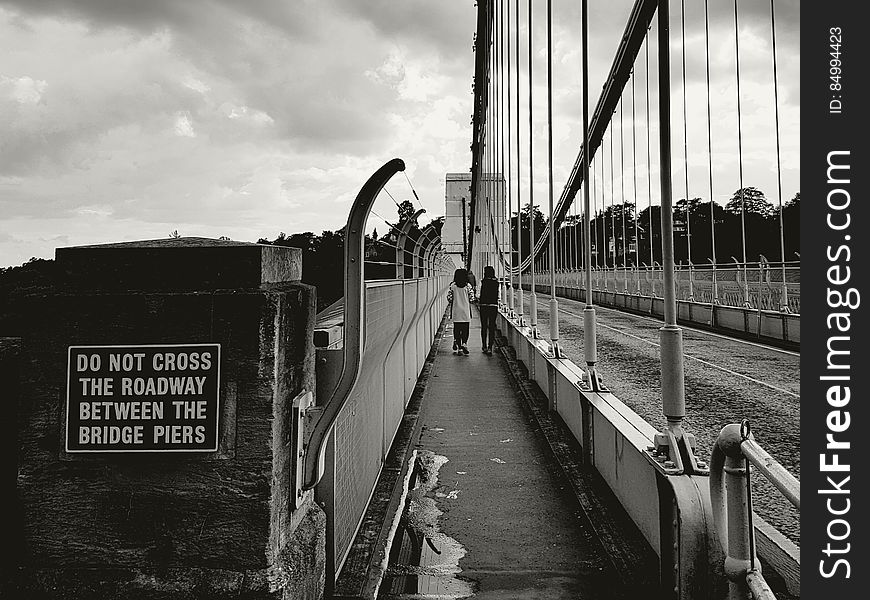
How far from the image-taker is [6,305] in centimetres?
260

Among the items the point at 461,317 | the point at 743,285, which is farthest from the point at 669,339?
the point at 743,285

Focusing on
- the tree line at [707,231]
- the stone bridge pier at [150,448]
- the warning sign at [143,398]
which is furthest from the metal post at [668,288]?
the tree line at [707,231]

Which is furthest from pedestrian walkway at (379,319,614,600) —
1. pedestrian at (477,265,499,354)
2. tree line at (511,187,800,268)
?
tree line at (511,187,800,268)

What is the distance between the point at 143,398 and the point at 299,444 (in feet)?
1.83

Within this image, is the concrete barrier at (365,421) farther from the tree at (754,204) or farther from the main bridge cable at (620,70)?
the tree at (754,204)

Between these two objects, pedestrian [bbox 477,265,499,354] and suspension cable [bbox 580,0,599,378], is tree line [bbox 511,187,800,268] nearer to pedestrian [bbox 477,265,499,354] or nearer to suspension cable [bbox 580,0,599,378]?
pedestrian [bbox 477,265,499,354]

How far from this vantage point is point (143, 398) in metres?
2.45

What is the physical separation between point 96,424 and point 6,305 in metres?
0.57

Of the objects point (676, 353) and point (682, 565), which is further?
point (676, 353)

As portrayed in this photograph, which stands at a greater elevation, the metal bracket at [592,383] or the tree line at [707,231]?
the tree line at [707,231]

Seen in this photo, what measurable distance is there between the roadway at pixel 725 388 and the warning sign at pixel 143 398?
2537 mm

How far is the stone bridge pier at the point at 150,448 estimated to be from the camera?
2434 mm
